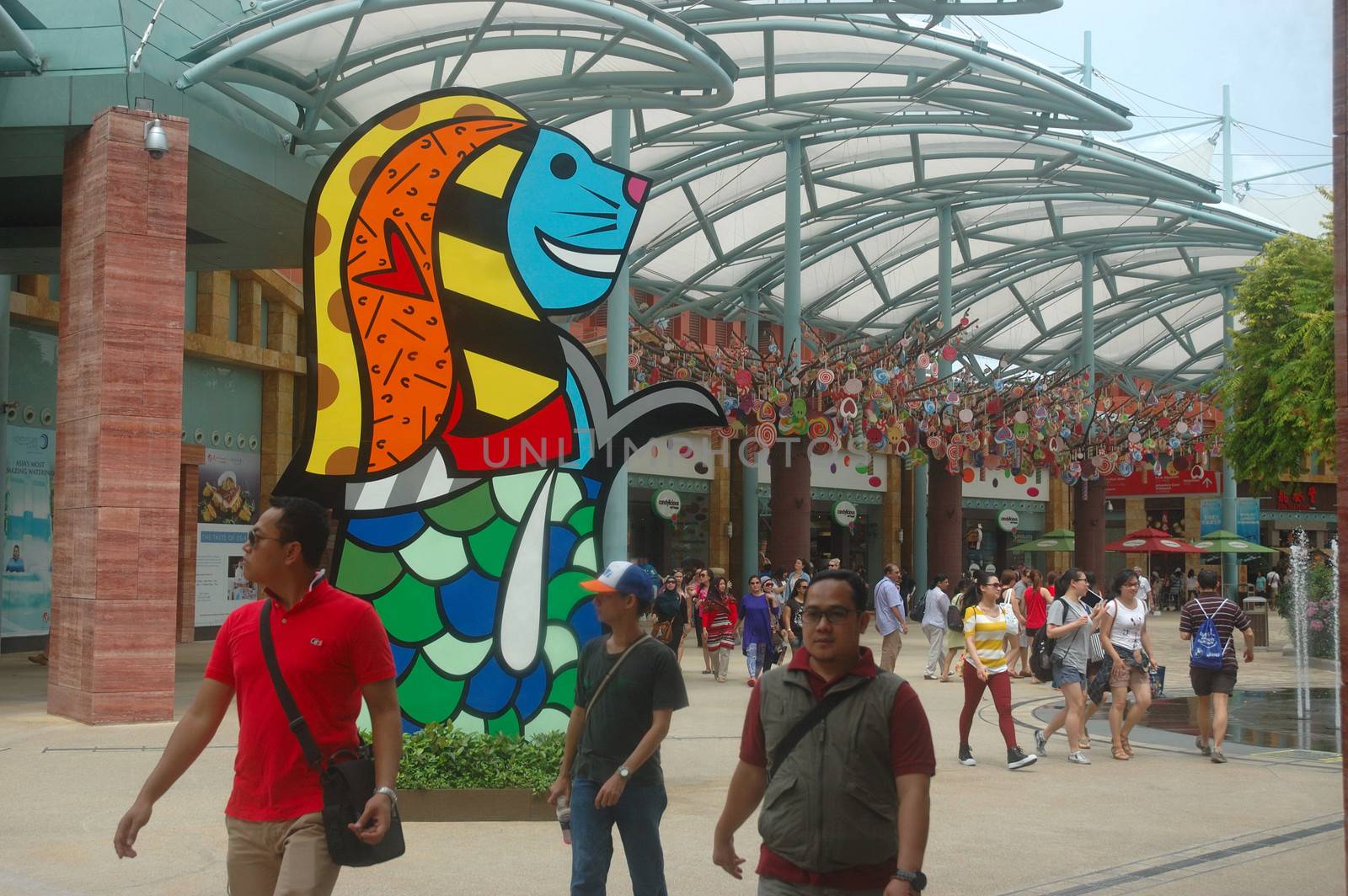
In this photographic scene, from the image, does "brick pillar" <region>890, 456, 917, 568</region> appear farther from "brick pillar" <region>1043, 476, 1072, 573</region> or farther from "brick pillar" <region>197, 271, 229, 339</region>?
"brick pillar" <region>197, 271, 229, 339</region>

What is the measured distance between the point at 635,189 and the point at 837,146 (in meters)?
21.5

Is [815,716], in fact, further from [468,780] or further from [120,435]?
[120,435]

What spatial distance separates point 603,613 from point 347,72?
15.8 meters

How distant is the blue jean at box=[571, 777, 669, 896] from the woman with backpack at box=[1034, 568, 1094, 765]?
705 cm

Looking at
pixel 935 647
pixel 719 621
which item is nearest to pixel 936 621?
pixel 935 647

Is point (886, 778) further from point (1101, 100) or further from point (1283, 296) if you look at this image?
point (1283, 296)

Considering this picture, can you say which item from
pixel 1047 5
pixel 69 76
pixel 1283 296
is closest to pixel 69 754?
pixel 69 76

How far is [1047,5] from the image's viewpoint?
18.3 m

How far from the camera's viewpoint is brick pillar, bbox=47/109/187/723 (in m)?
13.5

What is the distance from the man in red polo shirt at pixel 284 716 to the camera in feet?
13.5

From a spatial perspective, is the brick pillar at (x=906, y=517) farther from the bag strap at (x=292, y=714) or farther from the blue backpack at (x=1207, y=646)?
the bag strap at (x=292, y=714)

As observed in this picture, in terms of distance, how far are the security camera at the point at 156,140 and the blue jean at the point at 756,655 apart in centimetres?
918

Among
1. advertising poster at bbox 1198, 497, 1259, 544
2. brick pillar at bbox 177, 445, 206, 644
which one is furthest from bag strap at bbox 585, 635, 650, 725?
advertising poster at bbox 1198, 497, 1259, 544

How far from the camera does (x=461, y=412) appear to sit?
9.48 meters
